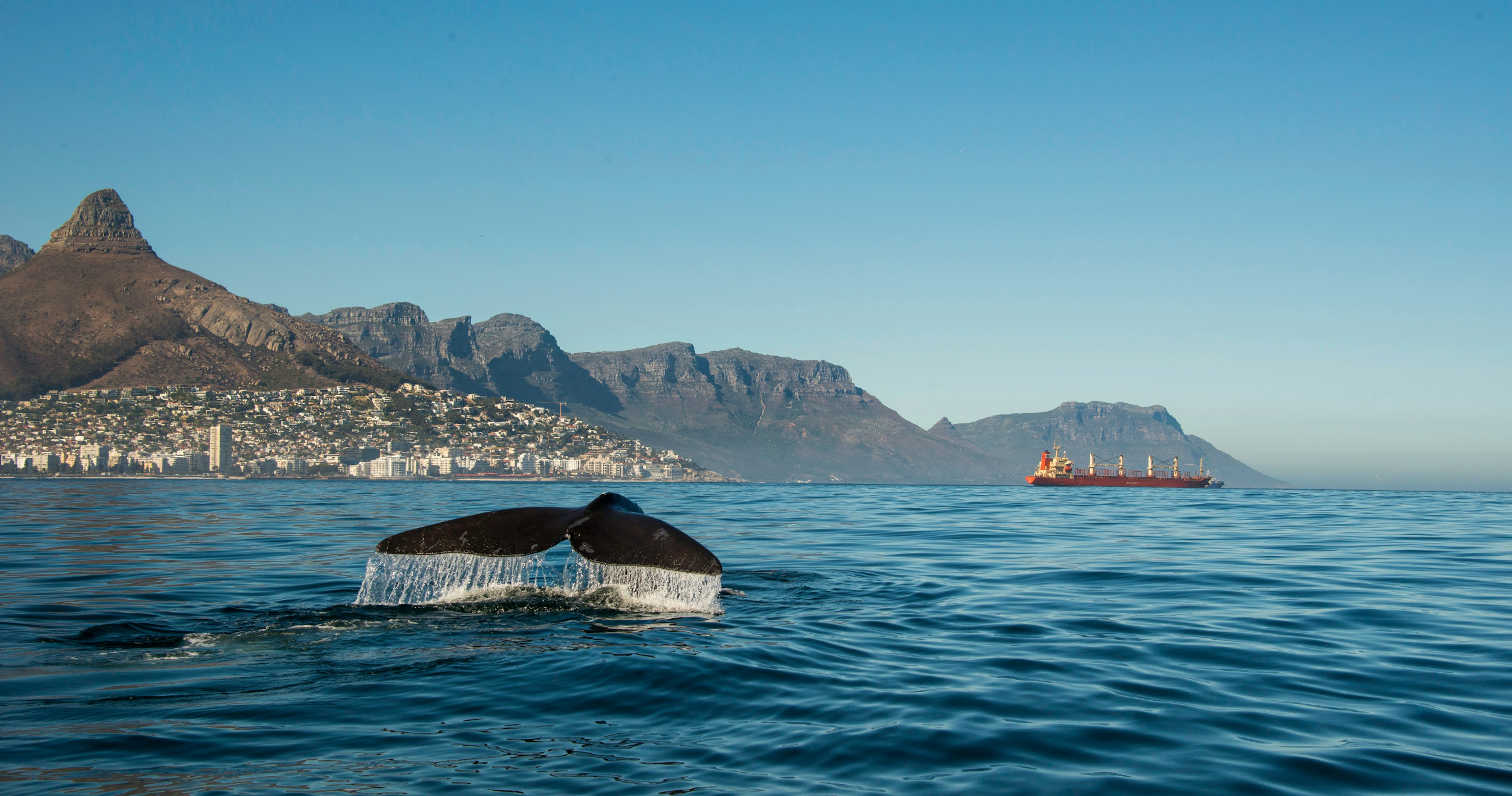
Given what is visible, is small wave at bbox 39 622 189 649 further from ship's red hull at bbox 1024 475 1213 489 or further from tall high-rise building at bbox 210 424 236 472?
tall high-rise building at bbox 210 424 236 472

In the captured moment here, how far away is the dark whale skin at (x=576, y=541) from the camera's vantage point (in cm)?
848

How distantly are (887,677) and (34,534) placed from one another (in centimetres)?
2383

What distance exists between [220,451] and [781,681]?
160 m

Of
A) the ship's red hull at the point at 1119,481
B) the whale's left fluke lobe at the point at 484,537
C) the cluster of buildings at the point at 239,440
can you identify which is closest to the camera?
the whale's left fluke lobe at the point at 484,537

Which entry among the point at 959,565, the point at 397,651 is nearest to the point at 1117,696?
the point at 397,651

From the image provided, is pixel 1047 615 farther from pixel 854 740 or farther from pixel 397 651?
pixel 397 651

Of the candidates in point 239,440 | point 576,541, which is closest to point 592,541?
point 576,541

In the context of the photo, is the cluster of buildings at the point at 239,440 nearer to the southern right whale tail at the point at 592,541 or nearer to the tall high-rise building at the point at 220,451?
the tall high-rise building at the point at 220,451

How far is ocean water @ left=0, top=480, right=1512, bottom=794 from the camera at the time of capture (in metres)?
5.41

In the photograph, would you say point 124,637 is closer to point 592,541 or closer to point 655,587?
point 592,541

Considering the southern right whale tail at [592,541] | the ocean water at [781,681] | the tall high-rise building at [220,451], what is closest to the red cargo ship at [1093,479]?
the tall high-rise building at [220,451]

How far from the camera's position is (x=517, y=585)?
12797 mm

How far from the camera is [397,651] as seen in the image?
27.8 ft

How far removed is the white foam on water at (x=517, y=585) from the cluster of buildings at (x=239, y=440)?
484ft
